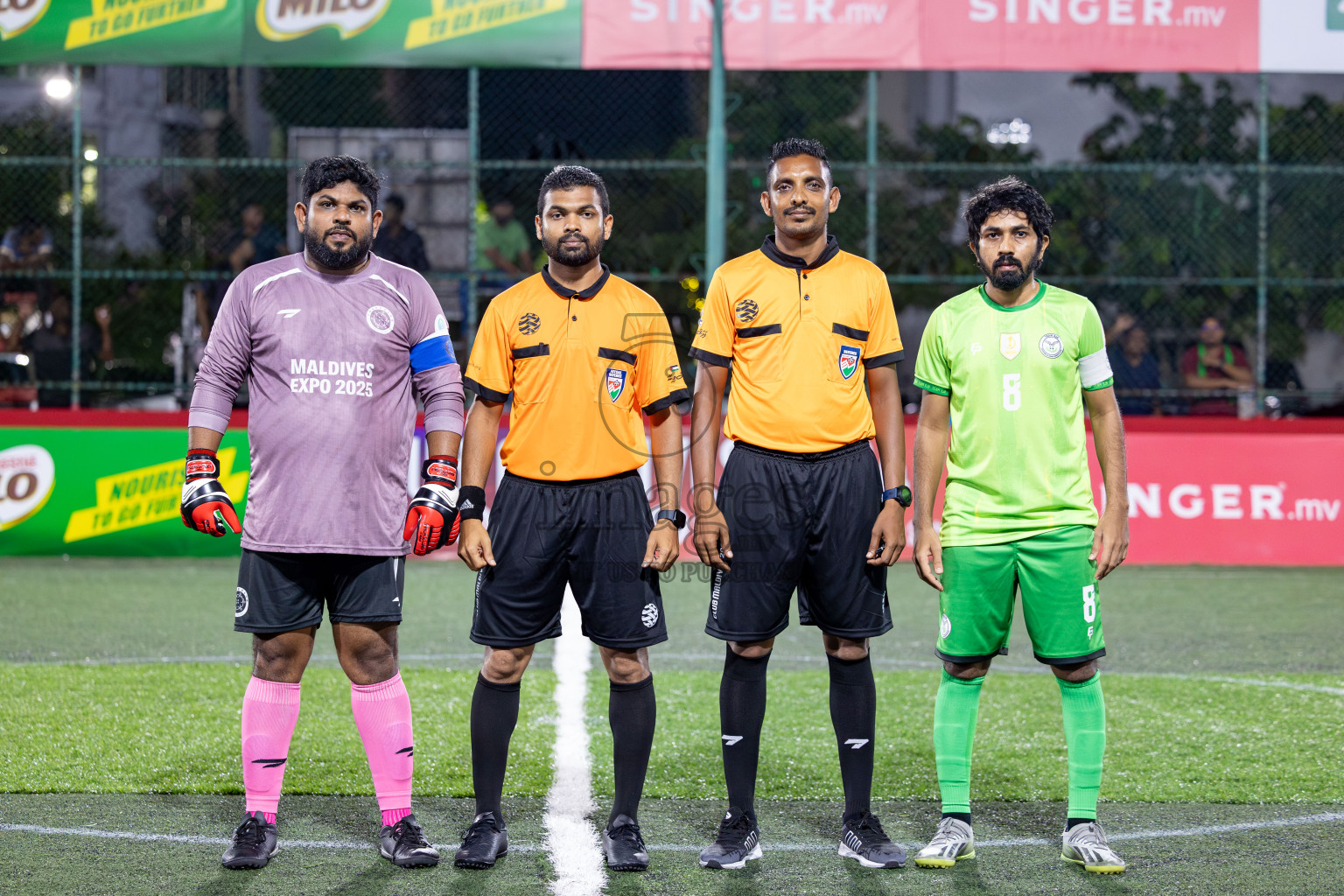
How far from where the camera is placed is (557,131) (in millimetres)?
17922

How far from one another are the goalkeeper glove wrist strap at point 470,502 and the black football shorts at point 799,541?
29.1 inches

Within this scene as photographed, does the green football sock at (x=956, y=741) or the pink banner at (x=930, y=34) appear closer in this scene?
the green football sock at (x=956, y=741)

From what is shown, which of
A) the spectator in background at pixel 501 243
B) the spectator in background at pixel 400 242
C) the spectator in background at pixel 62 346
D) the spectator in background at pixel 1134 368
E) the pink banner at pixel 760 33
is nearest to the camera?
the pink banner at pixel 760 33

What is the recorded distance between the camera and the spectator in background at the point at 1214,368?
42.6ft

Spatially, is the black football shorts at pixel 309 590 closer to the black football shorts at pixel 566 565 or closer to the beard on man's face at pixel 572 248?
the black football shorts at pixel 566 565

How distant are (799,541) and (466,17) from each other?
9245mm

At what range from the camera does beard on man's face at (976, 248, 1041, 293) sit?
14.3ft

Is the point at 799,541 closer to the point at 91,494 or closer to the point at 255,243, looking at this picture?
the point at 91,494

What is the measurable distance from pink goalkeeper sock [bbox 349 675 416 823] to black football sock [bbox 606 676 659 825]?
0.64 meters

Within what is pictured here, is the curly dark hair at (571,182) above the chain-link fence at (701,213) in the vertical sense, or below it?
below

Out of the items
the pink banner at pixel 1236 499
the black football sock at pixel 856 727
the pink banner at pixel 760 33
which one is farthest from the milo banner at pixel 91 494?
the black football sock at pixel 856 727

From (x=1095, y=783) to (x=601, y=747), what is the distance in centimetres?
205

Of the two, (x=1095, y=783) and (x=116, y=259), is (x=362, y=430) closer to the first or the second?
(x=1095, y=783)

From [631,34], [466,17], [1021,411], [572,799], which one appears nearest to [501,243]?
[466,17]
